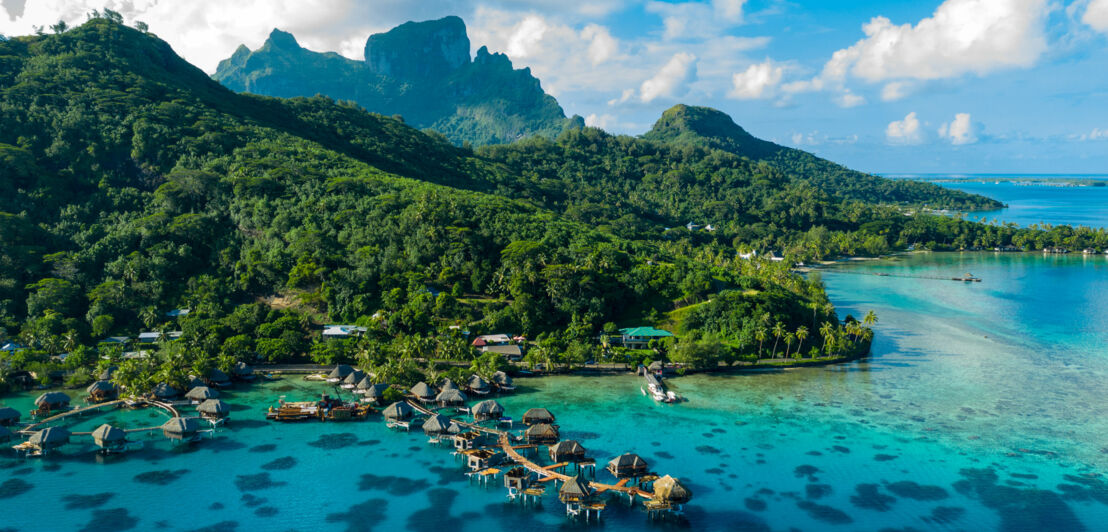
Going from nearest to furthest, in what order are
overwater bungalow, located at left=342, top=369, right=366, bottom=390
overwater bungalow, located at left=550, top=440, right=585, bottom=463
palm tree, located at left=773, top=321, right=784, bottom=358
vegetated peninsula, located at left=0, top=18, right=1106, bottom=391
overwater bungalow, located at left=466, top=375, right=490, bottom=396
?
1. overwater bungalow, located at left=550, top=440, right=585, bottom=463
2. overwater bungalow, located at left=466, top=375, right=490, bottom=396
3. overwater bungalow, located at left=342, top=369, right=366, bottom=390
4. vegetated peninsula, located at left=0, top=18, right=1106, bottom=391
5. palm tree, located at left=773, top=321, right=784, bottom=358

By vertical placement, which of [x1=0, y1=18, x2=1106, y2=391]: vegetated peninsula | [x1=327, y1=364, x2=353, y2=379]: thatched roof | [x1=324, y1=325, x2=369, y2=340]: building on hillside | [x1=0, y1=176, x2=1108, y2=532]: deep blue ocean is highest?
[x1=0, y1=18, x2=1106, y2=391]: vegetated peninsula

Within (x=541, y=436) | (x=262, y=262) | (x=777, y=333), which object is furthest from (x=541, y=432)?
(x=262, y=262)

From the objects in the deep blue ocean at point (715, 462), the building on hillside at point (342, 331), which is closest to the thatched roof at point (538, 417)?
the deep blue ocean at point (715, 462)

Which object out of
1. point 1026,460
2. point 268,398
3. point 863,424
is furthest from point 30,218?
point 1026,460

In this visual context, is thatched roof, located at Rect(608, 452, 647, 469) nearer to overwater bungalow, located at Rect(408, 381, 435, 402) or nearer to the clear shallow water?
the clear shallow water

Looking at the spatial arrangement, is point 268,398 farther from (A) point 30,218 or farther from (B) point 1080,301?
(B) point 1080,301

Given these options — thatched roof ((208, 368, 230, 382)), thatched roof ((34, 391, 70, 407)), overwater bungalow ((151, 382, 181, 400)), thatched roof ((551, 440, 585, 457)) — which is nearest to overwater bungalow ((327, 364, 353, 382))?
thatched roof ((208, 368, 230, 382))

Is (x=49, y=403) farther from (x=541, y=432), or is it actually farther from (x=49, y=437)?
(x=541, y=432)

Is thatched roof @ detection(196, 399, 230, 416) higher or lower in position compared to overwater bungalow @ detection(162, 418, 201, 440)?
higher
